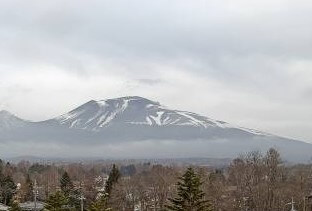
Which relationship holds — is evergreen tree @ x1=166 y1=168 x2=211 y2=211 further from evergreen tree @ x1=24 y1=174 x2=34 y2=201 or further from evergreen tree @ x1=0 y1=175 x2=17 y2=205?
evergreen tree @ x1=24 y1=174 x2=34 y2=201

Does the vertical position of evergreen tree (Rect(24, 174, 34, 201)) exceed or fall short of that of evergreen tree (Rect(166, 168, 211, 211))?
it falls short

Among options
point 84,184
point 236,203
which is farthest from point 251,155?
point 84,184

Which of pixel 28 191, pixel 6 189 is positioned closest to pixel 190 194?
pixel 6 189

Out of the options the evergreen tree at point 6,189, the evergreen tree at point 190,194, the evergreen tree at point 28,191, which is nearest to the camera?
the evergreen tree at point 190,194

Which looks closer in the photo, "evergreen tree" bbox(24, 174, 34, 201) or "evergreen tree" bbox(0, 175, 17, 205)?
"evergreen tree" bbox(0, 175, 17, 205)

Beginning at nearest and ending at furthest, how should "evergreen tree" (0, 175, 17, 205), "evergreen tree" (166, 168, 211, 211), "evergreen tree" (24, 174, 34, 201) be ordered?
"evergreen tree" (166, 168, 211, 211), "evergreen tree" (0, 175, 17, 205), "evergreen tree" (24, 174, 34, 201)

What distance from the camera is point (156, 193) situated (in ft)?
243

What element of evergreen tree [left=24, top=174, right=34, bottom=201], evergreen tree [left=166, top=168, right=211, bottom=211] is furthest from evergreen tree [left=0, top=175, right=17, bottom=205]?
evergreen tree [left=166, top=168, right=211, bottom=211]

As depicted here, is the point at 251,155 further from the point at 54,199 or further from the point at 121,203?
the point at 54,199

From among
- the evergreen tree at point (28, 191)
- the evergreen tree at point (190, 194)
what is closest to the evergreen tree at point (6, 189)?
the evergreen tree at point (28, 191)

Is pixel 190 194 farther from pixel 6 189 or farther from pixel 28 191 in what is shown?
pixel 28 191

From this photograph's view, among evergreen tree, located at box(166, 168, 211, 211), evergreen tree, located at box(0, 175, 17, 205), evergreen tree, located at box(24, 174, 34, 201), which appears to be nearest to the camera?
evergreen tree, located at box(166, 168, 211, 211)

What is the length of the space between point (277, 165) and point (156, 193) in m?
15.4

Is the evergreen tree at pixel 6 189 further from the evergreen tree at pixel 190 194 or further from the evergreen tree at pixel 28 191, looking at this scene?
the evergreen tree at pixel 190 194
